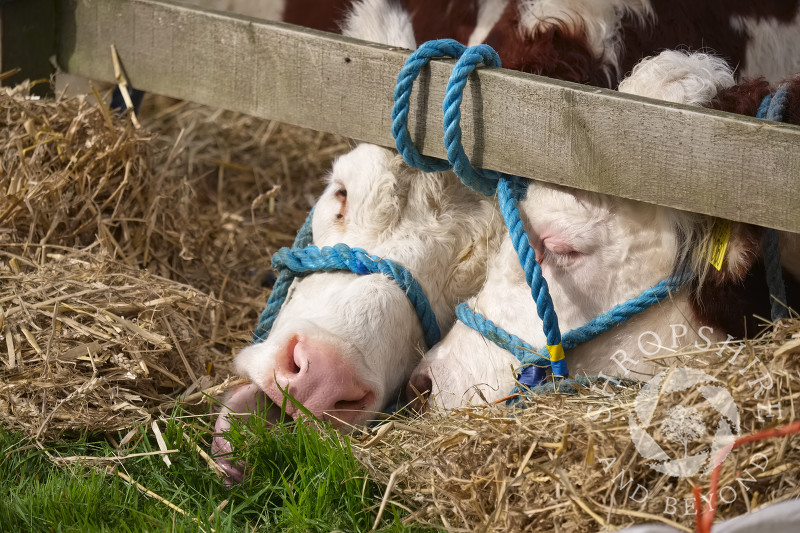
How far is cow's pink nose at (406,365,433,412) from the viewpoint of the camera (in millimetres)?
2613

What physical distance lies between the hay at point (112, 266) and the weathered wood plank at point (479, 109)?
14.5 inches

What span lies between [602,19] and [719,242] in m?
0.82

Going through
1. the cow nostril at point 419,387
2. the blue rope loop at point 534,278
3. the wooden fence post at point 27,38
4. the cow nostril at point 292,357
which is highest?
the wooden fence post at point 27,38

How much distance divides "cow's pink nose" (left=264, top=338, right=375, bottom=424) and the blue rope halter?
36 cm

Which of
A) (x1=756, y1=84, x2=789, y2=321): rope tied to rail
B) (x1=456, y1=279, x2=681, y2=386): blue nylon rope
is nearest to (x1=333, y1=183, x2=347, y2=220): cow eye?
(x1=456, y1=279, x2=681, y2=386): blue nylon rope

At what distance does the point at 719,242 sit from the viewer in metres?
2.35

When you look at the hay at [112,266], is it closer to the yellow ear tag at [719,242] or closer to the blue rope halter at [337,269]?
the blue rope halter at [337,269]

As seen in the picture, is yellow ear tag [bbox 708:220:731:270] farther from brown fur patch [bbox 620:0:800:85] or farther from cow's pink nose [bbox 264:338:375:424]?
cow's pink nose [bbox 264:338:375:424]

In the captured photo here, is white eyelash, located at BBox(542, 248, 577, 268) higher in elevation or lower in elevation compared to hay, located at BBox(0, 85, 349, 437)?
higher

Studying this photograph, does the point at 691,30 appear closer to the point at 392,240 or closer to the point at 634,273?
the point at 634,273

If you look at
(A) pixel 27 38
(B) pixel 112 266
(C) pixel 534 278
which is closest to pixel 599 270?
(C) pixel 534 278

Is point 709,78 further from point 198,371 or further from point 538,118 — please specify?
point 198,371

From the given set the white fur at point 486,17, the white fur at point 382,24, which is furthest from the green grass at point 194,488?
the white fur at point 486,17

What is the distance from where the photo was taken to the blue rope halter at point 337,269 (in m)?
2.73
